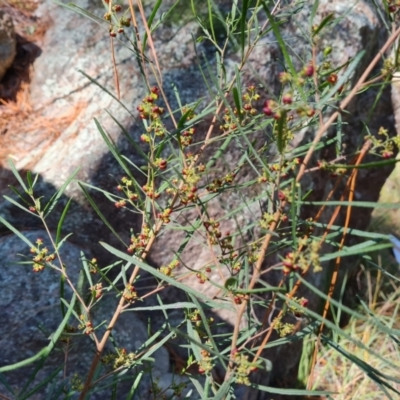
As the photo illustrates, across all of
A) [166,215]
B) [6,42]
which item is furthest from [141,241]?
[6,42]

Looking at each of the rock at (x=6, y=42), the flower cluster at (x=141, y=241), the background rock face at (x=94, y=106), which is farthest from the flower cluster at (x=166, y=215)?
the rock at (x=6, y=42)

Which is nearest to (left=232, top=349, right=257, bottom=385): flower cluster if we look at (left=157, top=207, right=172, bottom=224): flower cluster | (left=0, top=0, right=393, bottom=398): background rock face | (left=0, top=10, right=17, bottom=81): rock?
(left=157, top=207, right=172, bottom=224): flower cluster

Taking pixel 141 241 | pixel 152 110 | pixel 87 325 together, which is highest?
pixel 152 110

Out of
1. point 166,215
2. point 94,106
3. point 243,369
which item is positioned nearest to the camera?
point 243,369

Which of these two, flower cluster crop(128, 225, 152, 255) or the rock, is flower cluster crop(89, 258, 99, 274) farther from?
the rock

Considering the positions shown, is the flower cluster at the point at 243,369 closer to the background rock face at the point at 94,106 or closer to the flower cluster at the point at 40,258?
the flower cluster at the point at 40,258

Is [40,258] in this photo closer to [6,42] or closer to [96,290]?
[96,290]

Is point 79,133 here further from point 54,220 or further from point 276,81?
point 276,81
